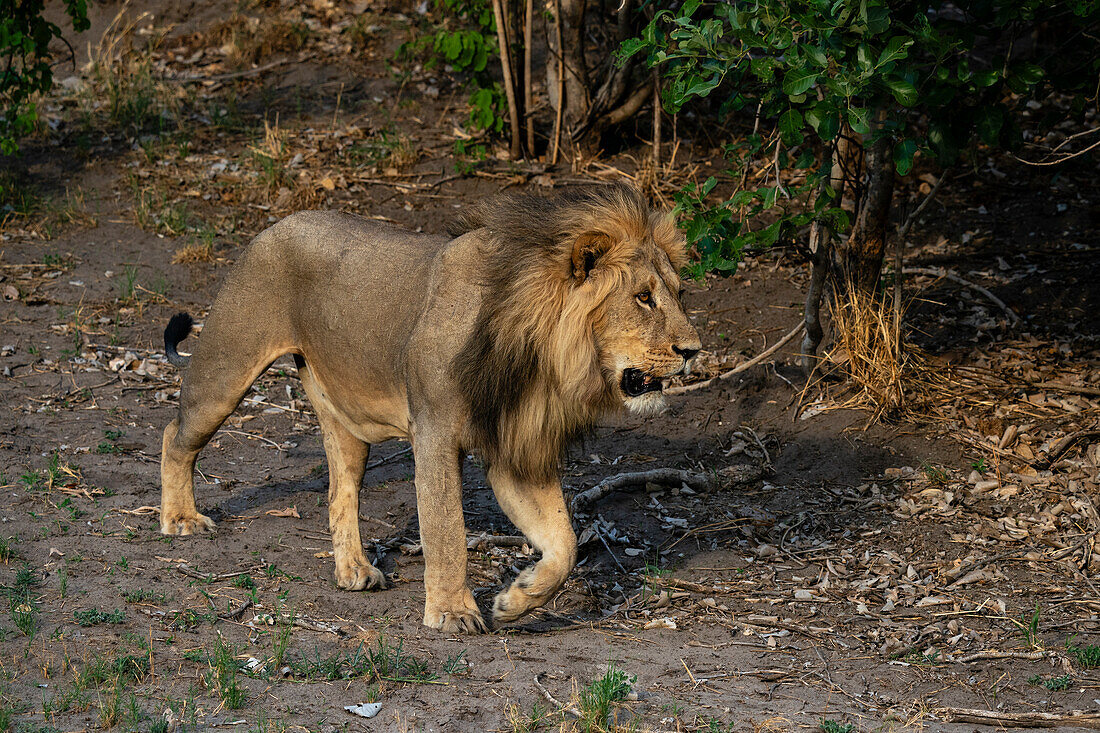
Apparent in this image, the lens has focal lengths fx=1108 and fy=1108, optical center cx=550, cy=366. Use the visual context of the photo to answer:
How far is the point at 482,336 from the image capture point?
3.99 metres

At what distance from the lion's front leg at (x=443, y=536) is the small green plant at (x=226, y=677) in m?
0.78

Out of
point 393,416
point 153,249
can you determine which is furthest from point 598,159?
point 393,416

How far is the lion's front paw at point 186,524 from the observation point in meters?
5.04

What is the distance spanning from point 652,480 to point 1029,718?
253 centimetres

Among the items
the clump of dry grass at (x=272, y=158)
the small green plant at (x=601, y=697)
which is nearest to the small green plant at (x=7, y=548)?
the small green plant at (x=601, y=697)

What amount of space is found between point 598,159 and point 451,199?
1.24m

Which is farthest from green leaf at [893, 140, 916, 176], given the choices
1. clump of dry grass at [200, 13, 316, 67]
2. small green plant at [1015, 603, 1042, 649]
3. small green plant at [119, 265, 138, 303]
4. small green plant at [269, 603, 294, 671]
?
clump of dry grass at [200, 13, 316, 67]

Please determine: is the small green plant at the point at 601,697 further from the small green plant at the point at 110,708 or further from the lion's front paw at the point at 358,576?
the lion's front paw at the point at 358,576

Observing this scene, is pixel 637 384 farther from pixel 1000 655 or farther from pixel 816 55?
pixel 1000 655

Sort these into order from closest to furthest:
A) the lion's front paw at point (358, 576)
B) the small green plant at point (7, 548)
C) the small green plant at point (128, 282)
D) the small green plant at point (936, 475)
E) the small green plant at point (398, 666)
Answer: the small green plant at point (398, 666), the small green plant at point (7, 548), the lion's front paw at point (358, 576), the small green plant at point (936, 475), the small green plant at point (128, 282)

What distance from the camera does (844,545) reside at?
513 centimetres

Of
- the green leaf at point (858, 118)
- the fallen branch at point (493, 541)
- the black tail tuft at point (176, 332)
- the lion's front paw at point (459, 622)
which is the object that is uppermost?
the green leaf at point (858, 118)

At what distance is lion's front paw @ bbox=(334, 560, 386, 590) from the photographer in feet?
15.4

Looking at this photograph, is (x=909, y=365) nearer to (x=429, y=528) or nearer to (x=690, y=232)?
(x=690, y=232)
